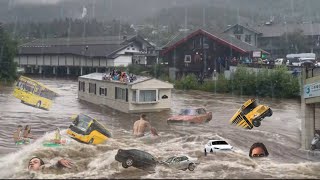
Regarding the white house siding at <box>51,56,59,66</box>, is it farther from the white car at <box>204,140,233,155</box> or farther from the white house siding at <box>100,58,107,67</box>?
the white car at <box>204,140,233,155</box>

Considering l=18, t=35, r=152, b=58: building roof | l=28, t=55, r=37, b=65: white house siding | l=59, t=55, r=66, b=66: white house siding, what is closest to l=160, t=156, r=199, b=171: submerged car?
l=18, t=35, r=152, b=58: building roof

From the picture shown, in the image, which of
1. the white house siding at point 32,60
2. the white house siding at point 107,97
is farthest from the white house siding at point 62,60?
the white house siding at point 107,97

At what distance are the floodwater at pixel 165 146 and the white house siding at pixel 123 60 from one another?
3142 centimetres

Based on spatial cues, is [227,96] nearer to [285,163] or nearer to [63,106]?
[63,106]

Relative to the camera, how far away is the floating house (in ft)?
104

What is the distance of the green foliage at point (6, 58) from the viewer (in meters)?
58.8

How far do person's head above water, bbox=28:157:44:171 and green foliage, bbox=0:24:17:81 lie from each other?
43.2 m

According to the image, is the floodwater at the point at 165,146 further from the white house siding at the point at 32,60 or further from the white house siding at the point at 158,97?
the white house siding at the point at 32,60

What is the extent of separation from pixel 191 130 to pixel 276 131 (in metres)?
4.71

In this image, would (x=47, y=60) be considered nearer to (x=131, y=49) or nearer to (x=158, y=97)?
(x=131, y=49)

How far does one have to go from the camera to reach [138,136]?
24.5 meters

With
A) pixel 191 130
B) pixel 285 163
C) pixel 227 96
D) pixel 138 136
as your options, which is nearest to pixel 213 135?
pixel 191 130

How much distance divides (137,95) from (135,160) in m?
14.1

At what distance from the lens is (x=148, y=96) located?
3244cm
